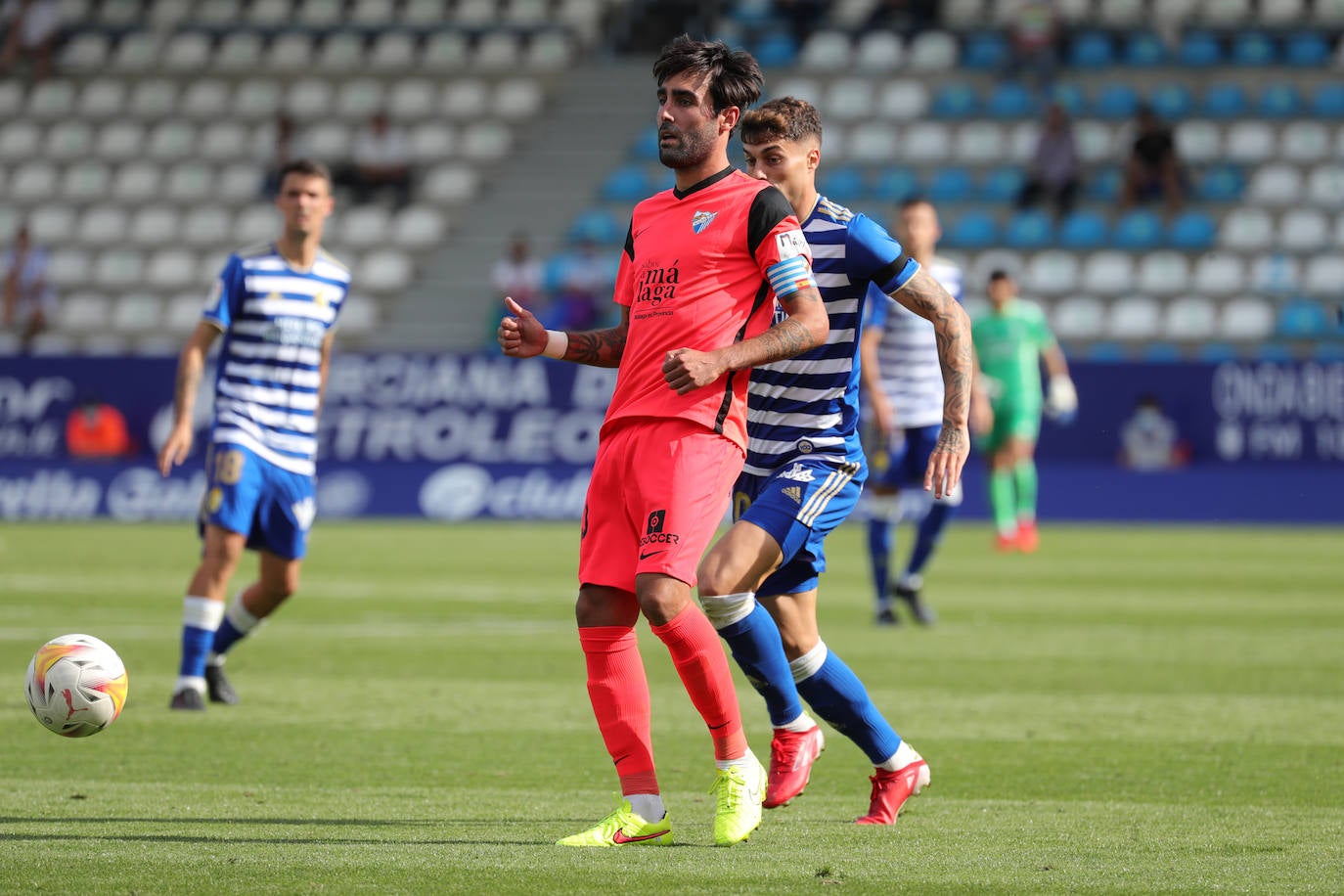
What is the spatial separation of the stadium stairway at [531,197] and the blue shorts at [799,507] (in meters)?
19.5

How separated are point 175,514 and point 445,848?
56.5 ft

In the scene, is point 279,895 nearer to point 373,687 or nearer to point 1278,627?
point 373,687

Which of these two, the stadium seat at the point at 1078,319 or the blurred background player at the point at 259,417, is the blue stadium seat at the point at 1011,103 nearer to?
the stadium seat at the point at 1078,319

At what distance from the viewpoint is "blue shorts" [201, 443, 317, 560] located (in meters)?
8.02

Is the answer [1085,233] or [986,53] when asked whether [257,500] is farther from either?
[986,53]

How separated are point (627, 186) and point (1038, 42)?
6414 millimetres

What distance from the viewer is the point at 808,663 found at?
5754 mm

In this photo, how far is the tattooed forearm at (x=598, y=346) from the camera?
5.63m

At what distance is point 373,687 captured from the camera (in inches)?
346

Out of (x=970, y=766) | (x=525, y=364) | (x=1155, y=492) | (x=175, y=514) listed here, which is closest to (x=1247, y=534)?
(x=1155, y=492)

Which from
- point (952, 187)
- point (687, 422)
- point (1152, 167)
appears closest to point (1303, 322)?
point (1152, 167)

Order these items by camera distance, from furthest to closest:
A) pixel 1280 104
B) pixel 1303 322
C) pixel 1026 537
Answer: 1. pixel 1280 104
2. pixel 1303 322
3. pixel 1026 537

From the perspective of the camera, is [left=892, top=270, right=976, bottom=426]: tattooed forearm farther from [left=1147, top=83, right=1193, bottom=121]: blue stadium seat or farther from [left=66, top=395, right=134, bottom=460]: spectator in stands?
[left=1147, top=83, right=1193, bottom=121]: blue stadium seat

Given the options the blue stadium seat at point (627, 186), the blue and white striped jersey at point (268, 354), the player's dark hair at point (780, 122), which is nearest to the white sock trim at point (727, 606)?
the player's dark hair at point (780, 122)
